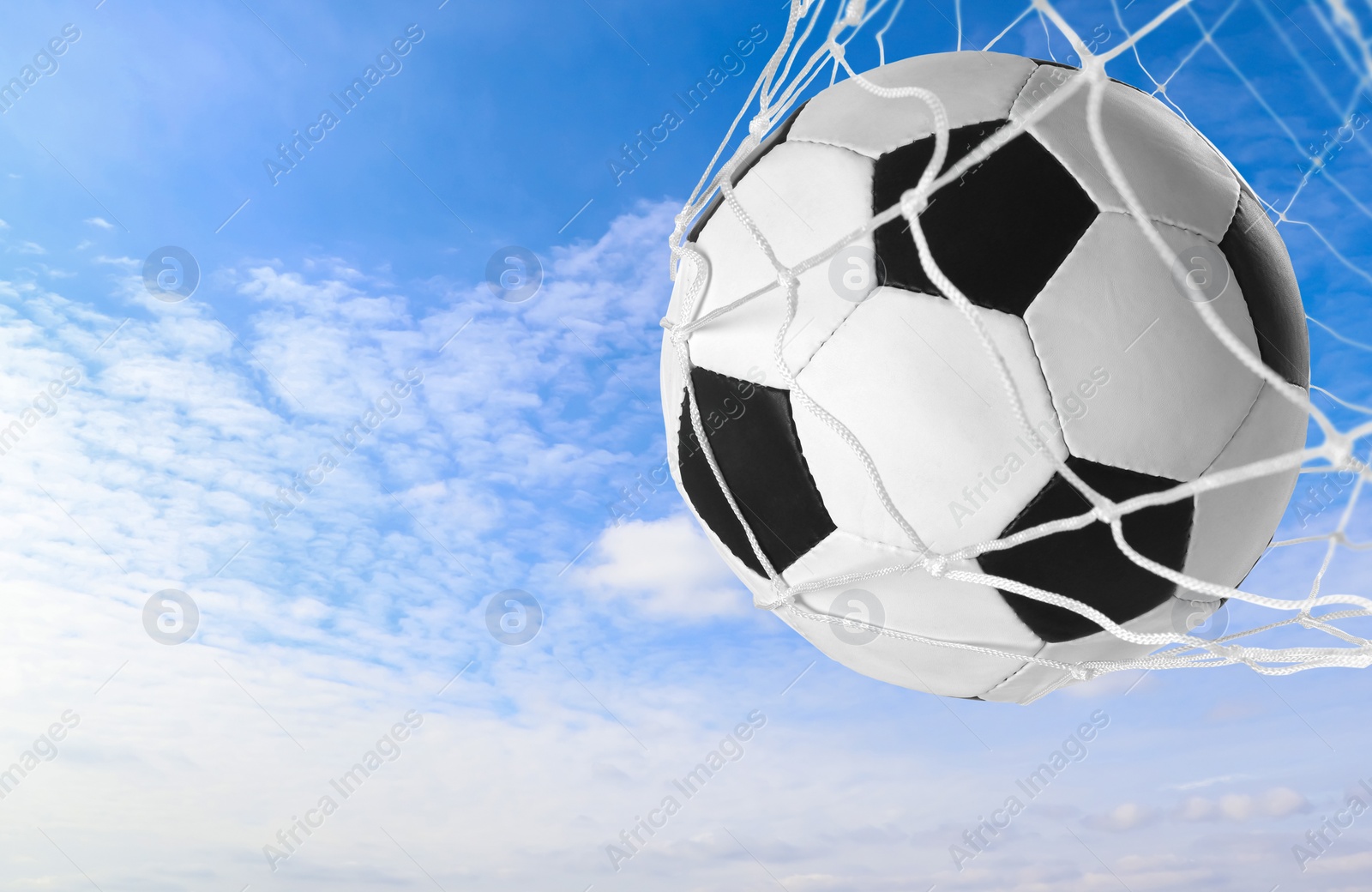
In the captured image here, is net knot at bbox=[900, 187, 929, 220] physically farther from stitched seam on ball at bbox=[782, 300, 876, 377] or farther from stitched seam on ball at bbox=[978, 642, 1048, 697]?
stitched seam on ball at bbox=[978, 642, 1048, 697]

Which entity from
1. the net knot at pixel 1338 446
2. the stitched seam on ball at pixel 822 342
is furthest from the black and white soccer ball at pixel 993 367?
the net knot at pixel 1338 446

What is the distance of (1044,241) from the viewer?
2166 mm

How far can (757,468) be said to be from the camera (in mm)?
2453

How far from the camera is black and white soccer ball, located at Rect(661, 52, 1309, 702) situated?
7.02ft

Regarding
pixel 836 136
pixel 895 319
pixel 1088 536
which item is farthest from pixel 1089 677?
pixel 836 136

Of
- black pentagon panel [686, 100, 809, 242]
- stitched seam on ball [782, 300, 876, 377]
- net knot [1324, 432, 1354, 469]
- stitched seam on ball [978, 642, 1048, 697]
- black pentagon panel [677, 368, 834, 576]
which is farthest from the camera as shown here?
black pentagon panel [686, 100, 809, 242]

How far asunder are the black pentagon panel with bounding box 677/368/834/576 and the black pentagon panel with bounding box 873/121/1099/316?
48 centimetres

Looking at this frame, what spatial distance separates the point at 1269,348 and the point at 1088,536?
0.74 m

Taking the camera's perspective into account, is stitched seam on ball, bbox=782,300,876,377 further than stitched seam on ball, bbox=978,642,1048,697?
No

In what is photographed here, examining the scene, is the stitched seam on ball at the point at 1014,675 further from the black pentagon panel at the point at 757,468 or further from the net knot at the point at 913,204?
the net knot at the point at 913,204

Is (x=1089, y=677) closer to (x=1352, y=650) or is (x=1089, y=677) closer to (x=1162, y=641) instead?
(x=1162, y=641)

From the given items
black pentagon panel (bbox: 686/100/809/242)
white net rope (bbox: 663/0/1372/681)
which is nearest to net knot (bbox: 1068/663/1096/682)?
white net rope (bbox: 663/0/1372/681)

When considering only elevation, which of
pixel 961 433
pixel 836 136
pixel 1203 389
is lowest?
pixel 1203 389

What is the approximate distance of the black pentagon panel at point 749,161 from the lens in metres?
2.68
